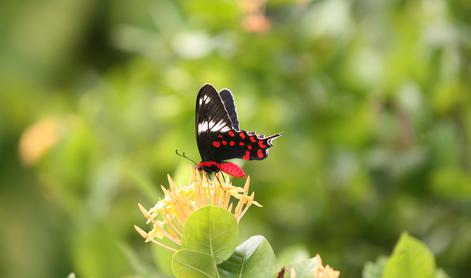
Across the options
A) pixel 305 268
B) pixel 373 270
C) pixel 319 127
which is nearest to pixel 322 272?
pixel 305 268

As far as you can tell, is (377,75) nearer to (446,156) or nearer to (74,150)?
(446,156)

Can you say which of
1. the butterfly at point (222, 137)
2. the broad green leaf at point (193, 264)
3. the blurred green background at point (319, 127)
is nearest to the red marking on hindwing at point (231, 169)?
the butterfly at point (222, 137)

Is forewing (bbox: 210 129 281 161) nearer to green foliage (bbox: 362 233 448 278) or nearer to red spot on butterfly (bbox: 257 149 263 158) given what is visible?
red spot on butterfly (bbox: 257 149 263 158)

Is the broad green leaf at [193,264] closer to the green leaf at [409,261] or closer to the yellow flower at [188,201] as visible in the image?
the yellow flower at [188,201]

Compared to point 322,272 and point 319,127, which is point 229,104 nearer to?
point 322,272

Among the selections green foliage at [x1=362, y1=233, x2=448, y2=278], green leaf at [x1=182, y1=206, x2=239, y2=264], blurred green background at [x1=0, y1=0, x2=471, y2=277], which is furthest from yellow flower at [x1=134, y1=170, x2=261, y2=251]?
blurred green background at [x1=0, y1=0, x2=471, y2=277]

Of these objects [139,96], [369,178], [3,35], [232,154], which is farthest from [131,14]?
[232,154]
